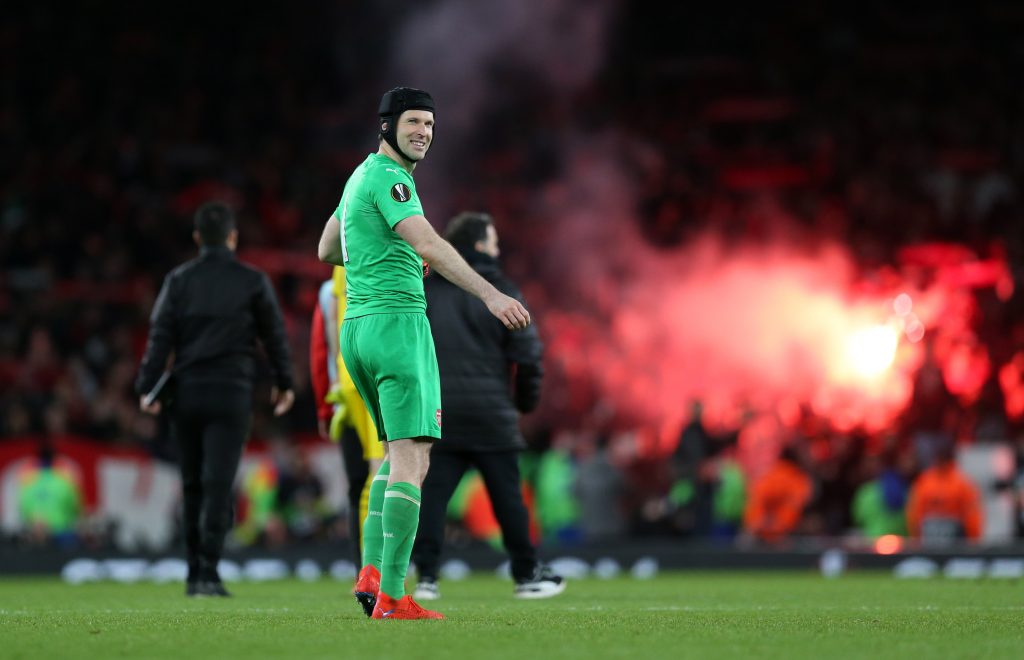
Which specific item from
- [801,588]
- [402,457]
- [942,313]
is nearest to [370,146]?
[942,313]

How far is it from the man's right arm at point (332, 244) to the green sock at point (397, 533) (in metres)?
1.02

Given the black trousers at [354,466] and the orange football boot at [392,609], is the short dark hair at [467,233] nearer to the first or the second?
the black trousers at [354,466]

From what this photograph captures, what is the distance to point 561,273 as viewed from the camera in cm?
2525

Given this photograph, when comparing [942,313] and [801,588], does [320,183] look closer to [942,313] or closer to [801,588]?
[942,313]

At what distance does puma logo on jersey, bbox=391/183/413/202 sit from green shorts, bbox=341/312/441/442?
46 centimetres

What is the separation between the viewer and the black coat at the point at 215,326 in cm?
923

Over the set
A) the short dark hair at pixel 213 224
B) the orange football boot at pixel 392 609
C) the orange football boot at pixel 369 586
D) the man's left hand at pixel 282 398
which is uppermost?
the short dark hair at pixel 213 224

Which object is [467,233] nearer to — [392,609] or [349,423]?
[349,423]

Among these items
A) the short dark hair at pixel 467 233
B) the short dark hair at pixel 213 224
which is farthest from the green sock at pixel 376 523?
the short dark hair at pixel 213 224

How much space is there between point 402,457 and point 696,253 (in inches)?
788

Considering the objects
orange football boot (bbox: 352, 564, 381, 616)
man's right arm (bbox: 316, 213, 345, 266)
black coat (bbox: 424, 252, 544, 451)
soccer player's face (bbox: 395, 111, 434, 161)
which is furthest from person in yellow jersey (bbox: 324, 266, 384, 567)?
soccer player's face (bbox: 395, 111, 434, 161)

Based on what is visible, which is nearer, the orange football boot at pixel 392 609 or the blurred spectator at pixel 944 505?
the orange football boot at pixel 392 609

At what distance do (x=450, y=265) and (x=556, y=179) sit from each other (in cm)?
2069

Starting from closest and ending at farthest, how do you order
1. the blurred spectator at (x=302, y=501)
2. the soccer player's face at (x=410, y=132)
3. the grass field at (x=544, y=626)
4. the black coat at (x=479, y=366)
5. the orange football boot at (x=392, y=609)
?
the grass field at (x=544, y=626), the orange football boot at (x=392, y=609), the soccer player's face at (x=410, y=132), the black coat at (x=479, y=366), the blurred spectator at (x=302, y=501)
